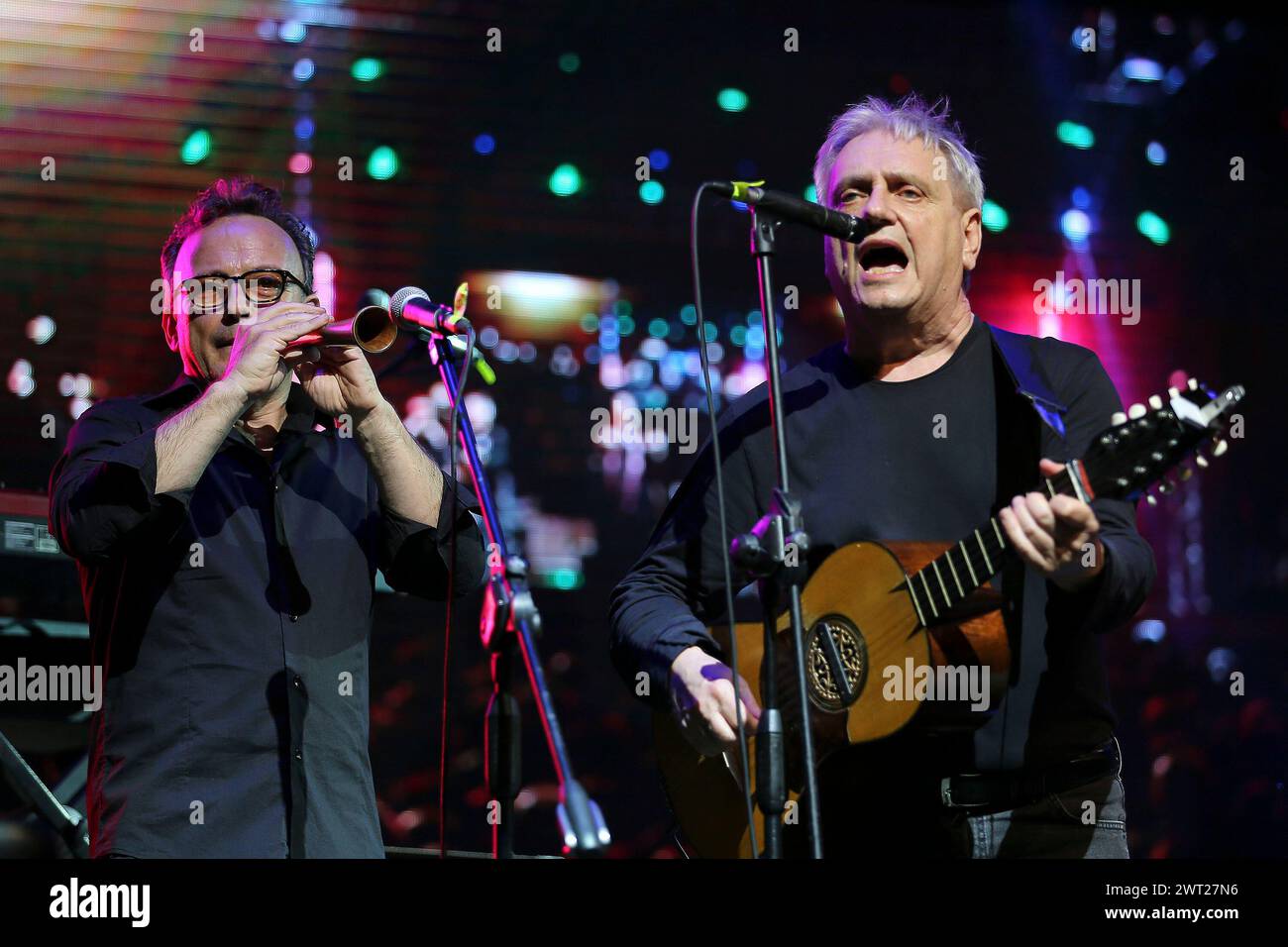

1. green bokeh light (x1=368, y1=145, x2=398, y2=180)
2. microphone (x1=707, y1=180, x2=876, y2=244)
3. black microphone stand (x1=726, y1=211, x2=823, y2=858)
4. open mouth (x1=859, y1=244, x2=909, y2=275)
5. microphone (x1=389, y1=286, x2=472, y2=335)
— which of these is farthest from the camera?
green bokeh light (x1=368, y1=145, x2=398, y2=180)

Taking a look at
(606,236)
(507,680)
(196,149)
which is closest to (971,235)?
(606,236)

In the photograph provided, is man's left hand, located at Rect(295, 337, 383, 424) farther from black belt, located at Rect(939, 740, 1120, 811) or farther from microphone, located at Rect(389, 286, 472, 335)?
black belt, located at Rect(939, 740, 1120, 811)

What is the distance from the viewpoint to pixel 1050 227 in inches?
152

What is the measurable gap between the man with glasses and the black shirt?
1.41 ft

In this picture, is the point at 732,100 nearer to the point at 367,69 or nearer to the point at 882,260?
the point at 367,69

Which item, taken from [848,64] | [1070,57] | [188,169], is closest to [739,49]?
[848,64]

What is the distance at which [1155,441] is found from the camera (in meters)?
2.26

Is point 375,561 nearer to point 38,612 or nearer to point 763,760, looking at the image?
point 763,760

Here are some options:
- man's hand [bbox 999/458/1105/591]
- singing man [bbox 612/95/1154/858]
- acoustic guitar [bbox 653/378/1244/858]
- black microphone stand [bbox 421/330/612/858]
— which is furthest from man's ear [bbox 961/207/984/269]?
black microphone stand [bbox 421/330/612/858]

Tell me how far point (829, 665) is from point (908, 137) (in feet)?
3.53

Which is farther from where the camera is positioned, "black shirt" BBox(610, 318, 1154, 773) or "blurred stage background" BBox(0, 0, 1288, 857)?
"blurred stage background" BBox(0, 0, 1288, 857)

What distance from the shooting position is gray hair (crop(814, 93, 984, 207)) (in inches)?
109
